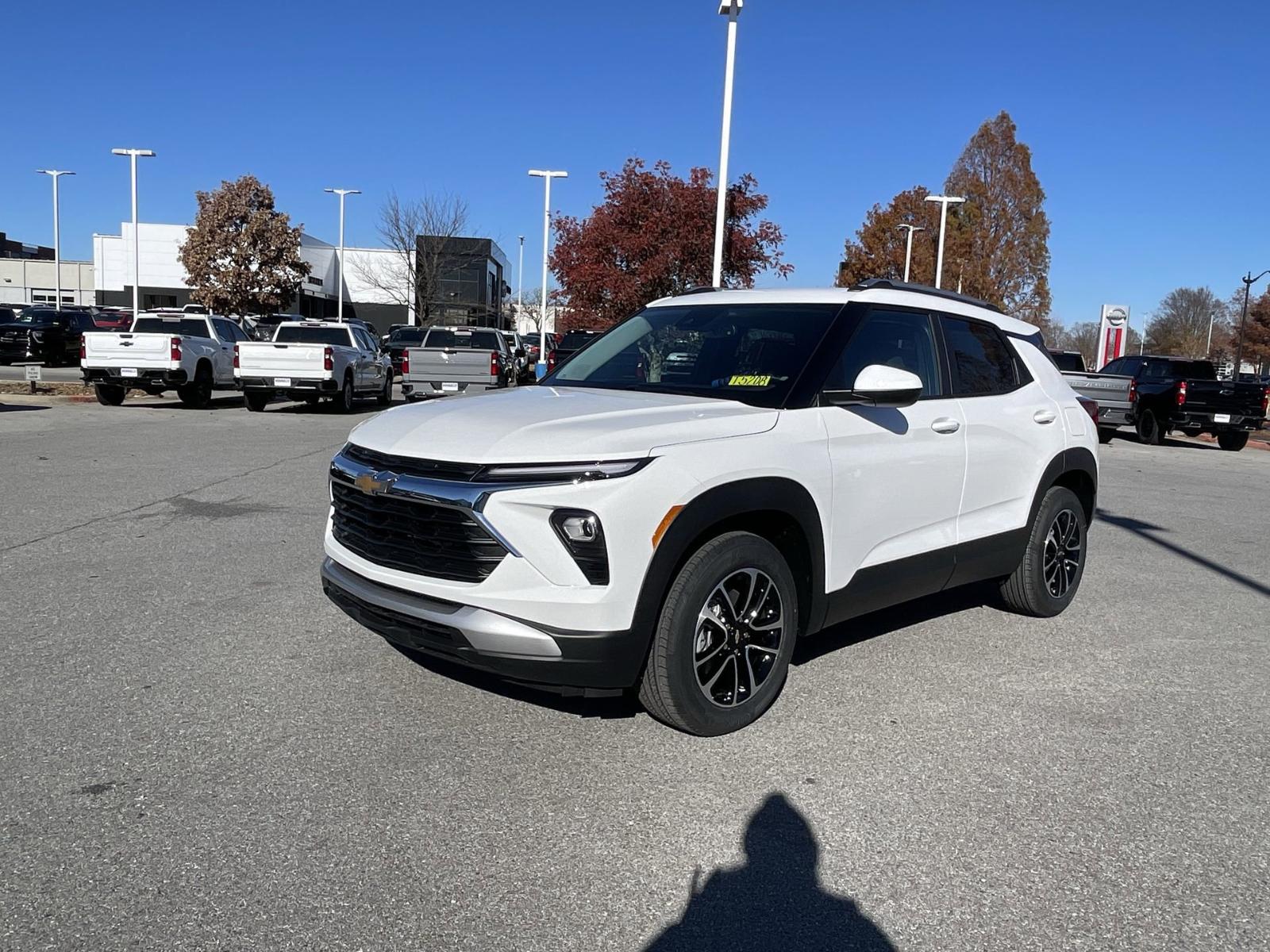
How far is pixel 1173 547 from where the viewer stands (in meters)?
8.85

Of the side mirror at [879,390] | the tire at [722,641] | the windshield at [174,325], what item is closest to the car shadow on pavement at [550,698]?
the tire at [722,641]

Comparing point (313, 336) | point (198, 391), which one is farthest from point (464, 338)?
point (198, 391)

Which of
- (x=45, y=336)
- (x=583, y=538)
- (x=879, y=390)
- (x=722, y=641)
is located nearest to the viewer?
(x=583, y=538)

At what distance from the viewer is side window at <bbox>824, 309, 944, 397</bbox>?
15.5 ft

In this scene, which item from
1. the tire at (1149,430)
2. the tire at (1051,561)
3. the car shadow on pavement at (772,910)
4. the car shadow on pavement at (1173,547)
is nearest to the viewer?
the car shadow on pavement at (772,910)

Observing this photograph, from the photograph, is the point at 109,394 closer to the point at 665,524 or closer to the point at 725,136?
the point at 725,136

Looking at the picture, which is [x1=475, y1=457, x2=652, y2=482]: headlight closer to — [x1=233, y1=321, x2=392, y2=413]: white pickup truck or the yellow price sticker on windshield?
the yellow price sticker on windshield

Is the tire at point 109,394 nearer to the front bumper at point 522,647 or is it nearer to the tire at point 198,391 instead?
the tire at point 198,391

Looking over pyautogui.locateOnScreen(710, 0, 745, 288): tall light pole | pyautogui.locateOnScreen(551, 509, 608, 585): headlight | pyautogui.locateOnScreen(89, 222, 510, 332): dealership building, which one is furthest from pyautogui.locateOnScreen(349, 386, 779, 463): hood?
pyautogui.locateOnScreen(89, 222, 510, 332): dealership building

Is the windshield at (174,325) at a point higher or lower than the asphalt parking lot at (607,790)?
higher

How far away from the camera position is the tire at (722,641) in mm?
3852

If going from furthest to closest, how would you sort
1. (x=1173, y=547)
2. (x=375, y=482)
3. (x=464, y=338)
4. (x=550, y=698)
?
(x=464, y=338) < (x=1173, y=547) < (x=550, y=698) < (x=375, y=482)

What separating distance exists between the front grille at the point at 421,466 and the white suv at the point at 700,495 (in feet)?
0.03

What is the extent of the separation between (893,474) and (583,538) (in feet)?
5.97
